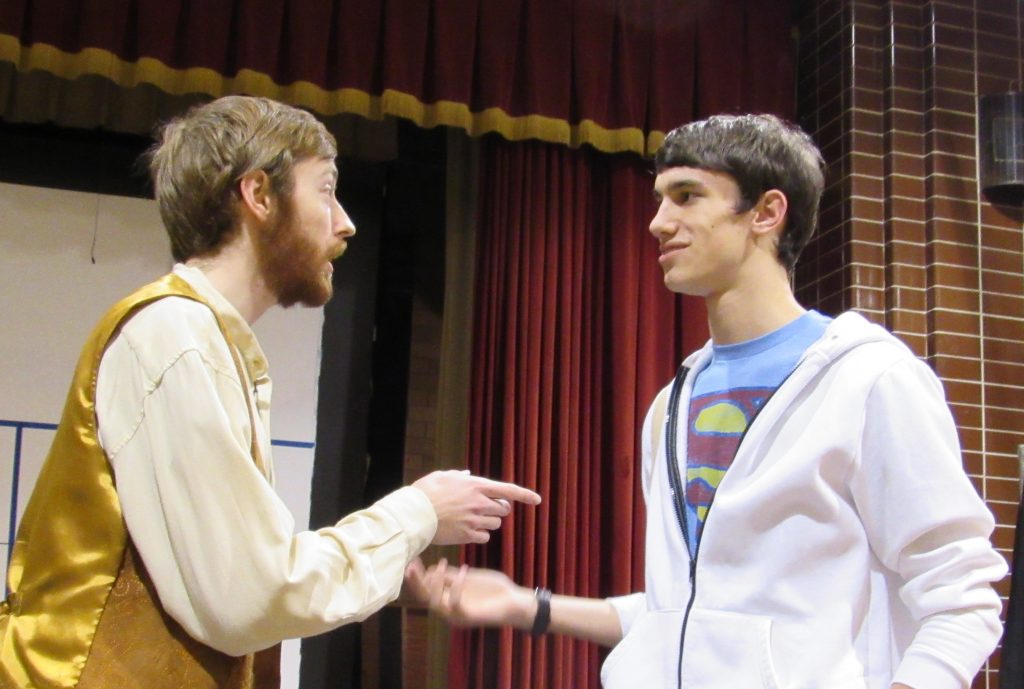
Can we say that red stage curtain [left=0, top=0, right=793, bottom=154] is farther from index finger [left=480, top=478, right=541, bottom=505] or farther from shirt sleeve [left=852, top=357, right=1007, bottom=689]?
shirt sleeve [left=852, top=357, right=1007, bottom=689]

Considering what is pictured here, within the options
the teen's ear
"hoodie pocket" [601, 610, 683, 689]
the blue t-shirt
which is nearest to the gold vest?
"hoodie pocket" [601, 610, 683, 689]

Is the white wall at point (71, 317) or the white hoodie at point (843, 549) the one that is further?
the white wall at point (71, 317)

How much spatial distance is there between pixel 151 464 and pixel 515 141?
2.18m

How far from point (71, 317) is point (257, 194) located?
167 cm

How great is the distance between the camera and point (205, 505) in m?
1.43

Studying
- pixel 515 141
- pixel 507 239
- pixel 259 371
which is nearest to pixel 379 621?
pixel 507 239

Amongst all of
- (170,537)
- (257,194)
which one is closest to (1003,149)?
(257,194)

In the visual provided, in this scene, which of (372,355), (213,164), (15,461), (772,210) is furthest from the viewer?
(372,355)

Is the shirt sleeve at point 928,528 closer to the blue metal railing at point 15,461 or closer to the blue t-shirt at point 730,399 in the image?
the blue t-shirt at point 730,399

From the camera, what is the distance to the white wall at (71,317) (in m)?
3.12

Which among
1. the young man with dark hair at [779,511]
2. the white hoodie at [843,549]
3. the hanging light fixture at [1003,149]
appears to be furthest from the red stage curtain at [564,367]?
the white hoodie at [843,549]

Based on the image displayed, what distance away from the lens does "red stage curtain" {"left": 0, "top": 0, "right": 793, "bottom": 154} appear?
3.13 m

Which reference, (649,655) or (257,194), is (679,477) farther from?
(257,194)

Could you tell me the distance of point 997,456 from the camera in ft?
10.8
